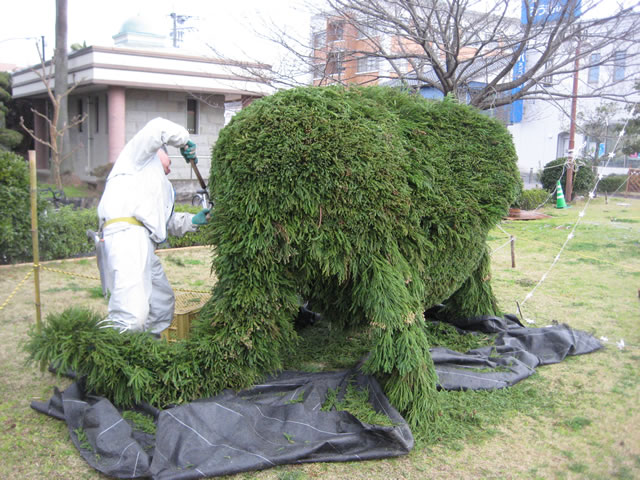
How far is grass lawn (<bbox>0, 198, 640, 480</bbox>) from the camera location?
3.19 meters

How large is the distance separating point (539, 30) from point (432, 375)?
478 cm

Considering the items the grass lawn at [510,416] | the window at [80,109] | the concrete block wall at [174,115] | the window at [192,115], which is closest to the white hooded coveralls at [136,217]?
the grass lawn at [510,416]

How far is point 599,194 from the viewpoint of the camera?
23.9m

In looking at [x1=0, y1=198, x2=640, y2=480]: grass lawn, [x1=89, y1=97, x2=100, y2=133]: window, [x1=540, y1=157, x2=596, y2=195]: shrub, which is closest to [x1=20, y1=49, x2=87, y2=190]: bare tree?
[x1=89, y1=97, x2=100, y2=133]: window

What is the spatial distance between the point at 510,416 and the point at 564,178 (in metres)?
17.4

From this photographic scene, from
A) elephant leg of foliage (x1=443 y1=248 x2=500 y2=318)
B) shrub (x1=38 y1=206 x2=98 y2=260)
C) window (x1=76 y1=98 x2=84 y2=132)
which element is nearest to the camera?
elephant leg of foliage (x1=443 y1=248 x2=500 y2=318)

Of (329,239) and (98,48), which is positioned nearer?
(329,239)

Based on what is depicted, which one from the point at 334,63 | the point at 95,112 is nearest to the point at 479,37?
the point at 334,63

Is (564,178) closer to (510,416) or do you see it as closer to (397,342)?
(510,416)

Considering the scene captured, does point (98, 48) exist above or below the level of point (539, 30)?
above

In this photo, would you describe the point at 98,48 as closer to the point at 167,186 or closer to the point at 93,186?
the point at 93,186

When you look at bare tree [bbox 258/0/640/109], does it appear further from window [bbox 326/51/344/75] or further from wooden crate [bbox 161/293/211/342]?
wooden crate [bbox 161/293/211/342]

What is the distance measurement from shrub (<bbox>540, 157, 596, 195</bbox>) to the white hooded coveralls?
57.4ft

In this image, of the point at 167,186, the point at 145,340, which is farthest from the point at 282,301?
the point at 167,186
